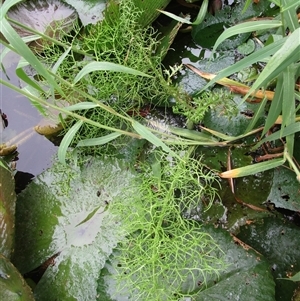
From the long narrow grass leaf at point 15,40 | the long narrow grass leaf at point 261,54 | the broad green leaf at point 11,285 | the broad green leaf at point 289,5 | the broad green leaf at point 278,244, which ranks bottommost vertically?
the broad green leaf at point 278,244

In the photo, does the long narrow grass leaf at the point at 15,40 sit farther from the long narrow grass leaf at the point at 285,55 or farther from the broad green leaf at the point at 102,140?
→ the long narrow grass leaf at the point at 285,55

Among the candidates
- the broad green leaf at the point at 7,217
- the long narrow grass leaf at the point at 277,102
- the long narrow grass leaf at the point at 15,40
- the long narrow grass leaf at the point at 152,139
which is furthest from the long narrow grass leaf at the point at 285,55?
the broad green leaf at the point at 7,217

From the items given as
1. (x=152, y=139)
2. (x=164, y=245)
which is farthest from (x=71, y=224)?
(x=152, y=139)

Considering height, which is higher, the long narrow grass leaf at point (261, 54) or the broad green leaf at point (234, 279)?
the long narrow grass leaf at point (261, 54)

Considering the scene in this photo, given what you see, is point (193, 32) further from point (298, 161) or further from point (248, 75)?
point (298, 161)

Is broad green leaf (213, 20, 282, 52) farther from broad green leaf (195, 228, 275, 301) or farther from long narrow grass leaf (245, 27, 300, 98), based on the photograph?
broad green leaf (195, 228, 275, 301)

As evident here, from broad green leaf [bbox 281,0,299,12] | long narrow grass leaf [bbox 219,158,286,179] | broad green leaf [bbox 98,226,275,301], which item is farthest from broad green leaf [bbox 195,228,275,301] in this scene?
broad green leaf [bbox 281,0,299,12]

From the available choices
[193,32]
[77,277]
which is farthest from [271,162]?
[77,277]
